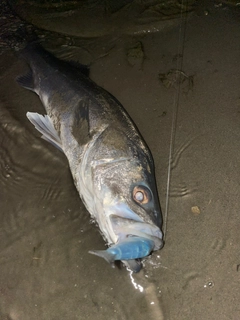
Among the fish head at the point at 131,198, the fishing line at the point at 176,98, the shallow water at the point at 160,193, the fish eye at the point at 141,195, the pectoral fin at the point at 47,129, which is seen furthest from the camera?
the pectoral fin at the point at 47,129

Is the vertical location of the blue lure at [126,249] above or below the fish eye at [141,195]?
below

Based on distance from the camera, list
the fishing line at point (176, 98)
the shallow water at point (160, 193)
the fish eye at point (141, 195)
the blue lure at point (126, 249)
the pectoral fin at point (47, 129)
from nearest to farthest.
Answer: the blue lure at point (126, 249), the fish eye at point (141, 195), the shallow water at point (160, 193), the fishing line at point (176, 98), the pectoral fin at point (47, 129)

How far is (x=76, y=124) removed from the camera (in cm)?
318

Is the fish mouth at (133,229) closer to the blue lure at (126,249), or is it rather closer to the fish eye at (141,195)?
the blue lure at (126,249)

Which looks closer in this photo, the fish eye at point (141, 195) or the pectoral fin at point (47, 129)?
the fish eye at point (141, 195)

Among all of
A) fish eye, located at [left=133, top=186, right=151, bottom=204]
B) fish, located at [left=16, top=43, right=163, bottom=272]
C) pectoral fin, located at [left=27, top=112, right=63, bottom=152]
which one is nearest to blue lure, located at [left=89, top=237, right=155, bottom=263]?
fish, located at [left=16, top=43, right=163, bottom=272]

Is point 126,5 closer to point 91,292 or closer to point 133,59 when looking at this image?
point 133,59

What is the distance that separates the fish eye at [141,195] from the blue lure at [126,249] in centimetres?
33

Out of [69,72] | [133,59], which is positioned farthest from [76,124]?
[133,59]

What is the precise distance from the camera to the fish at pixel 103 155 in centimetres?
237

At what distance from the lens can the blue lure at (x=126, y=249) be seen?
7.36 ft

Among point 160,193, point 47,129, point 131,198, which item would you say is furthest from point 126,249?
point 47,129

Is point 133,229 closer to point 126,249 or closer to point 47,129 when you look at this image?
point 126,249

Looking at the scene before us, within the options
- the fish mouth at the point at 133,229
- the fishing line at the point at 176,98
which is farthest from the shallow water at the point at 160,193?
the fish mouth at the point at 133,229
